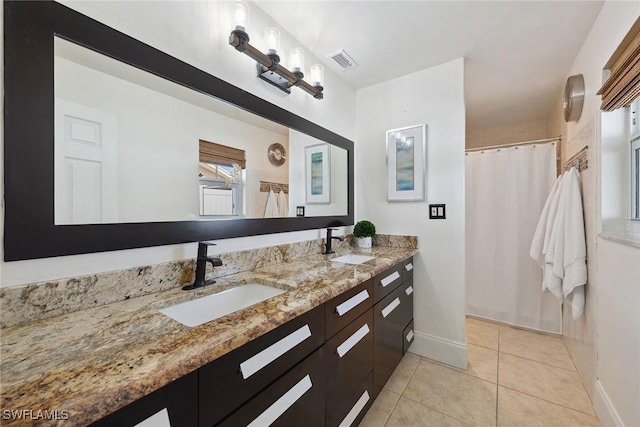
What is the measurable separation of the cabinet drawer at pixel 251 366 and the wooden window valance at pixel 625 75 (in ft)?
5.30

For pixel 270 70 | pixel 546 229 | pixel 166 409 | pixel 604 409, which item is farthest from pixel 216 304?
pixel 546 229

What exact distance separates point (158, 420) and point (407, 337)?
183 cm

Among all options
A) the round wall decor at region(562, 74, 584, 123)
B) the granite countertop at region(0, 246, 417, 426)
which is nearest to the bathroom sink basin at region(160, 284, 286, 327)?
the granite countertop at region(0, 246, 417, 426)

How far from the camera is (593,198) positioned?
60.3 inches

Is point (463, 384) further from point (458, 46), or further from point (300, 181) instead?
point (458, 46)

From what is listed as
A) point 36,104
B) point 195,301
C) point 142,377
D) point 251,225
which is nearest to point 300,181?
point 251,225

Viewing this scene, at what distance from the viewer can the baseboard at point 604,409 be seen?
1.23 m

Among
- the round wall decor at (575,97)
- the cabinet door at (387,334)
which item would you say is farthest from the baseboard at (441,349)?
the round wall decor at (575,97)

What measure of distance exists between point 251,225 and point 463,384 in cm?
178

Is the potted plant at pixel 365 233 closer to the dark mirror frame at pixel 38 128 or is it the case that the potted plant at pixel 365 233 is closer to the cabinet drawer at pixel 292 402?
the cabinet drawer at pixel 292 402

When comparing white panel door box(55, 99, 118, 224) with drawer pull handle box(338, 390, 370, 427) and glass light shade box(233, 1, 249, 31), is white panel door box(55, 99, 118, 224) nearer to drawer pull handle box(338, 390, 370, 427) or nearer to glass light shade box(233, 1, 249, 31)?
glass light shade box(233, 1, 249, 31)

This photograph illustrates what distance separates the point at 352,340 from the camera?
1213 millimetres

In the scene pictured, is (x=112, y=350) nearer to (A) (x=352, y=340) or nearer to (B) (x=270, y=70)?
(A) (x=352, y=340)

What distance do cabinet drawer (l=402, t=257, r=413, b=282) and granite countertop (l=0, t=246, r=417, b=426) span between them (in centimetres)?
106
